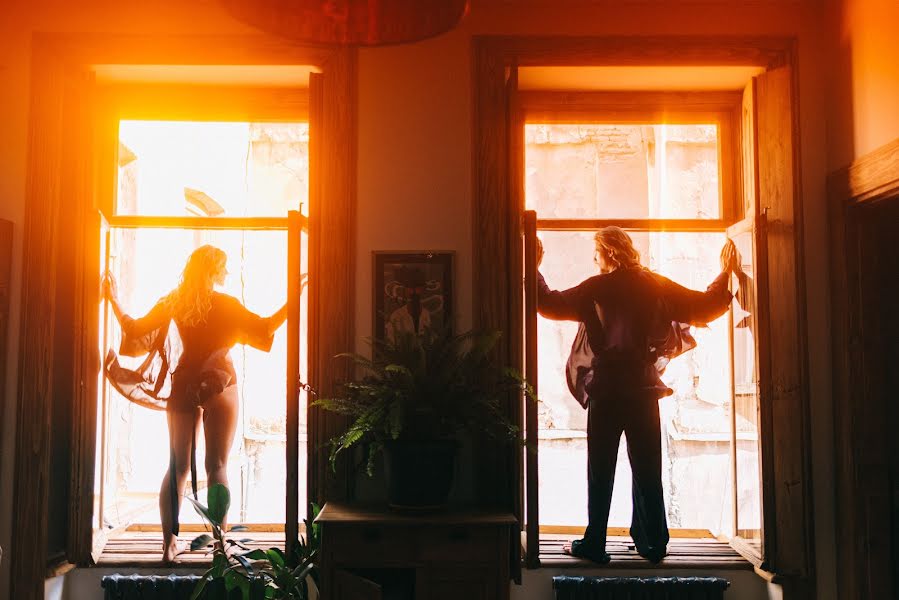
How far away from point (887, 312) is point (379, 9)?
8.97 feet

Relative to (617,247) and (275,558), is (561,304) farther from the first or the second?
(275,558)

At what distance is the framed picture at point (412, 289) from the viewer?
3428mm

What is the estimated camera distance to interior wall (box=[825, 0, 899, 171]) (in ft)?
9.78

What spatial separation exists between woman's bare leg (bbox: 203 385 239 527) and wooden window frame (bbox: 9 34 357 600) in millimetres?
431

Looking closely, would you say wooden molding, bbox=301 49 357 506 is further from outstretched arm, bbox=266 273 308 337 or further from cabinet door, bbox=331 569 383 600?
cabinet door, bbox=331 569 383 600

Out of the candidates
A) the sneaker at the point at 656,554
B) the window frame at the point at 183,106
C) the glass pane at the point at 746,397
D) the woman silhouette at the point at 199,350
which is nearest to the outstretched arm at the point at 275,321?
the woman silhouette at the point at 199,350

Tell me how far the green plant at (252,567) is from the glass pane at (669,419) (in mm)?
1135

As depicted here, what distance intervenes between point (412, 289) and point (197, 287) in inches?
39.7

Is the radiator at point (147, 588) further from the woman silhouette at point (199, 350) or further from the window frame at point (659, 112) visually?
the window frame at point (659, 112)

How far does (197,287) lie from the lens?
358 cm

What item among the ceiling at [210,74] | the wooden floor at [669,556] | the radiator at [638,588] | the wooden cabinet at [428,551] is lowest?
the radiator at [638,588]

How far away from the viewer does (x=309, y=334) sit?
3438 millimetres

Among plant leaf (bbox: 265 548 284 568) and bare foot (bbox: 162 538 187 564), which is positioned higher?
plant leaf (bbox: 265 548 284 568)

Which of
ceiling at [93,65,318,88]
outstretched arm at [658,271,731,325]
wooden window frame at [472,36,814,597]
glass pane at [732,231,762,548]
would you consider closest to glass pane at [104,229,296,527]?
ceiling at [93,65,318,88]
